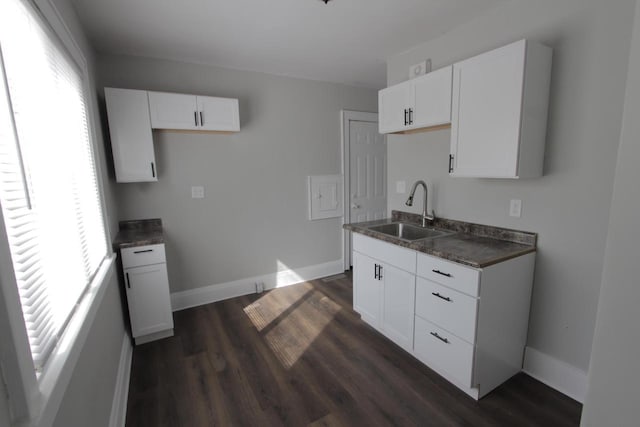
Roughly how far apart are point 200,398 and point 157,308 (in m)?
0.93

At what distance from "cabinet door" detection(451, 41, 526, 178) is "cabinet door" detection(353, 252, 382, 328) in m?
1.02

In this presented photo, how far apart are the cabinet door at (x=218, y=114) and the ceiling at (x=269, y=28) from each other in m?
0.40

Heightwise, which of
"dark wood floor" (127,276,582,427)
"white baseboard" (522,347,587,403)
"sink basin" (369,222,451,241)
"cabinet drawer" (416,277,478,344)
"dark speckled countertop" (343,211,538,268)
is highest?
"dark speckled countertop" (343,211,538,268)

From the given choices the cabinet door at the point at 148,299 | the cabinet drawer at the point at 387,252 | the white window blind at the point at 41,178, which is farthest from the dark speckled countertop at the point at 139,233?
the cabinet drawer at the point at 387,252

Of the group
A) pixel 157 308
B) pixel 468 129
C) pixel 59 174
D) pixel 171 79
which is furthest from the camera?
pixel 171 79

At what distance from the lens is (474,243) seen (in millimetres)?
2029

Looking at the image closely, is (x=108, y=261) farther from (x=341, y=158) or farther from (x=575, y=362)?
(x=575, y=362)

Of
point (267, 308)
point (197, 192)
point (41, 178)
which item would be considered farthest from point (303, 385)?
point (197, 192)

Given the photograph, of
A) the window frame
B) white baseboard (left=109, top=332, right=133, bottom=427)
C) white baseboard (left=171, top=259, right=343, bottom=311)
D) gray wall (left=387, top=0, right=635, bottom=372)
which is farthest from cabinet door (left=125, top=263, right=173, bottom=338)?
gray wall (left=387, top=0, right=635, bottom=372)

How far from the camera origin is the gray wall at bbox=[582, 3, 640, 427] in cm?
55

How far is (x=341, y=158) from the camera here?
379 centimetres

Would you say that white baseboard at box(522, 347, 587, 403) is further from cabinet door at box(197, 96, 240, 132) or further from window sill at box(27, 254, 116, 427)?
cabinet door at box(197, 96, 240, 132)

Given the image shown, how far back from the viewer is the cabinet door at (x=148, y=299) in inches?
93.8

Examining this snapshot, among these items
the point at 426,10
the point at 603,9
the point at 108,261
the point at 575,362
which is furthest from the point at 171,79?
the point at 575,362
